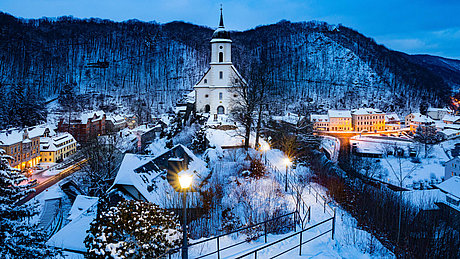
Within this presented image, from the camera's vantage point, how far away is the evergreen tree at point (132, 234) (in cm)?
→ 737

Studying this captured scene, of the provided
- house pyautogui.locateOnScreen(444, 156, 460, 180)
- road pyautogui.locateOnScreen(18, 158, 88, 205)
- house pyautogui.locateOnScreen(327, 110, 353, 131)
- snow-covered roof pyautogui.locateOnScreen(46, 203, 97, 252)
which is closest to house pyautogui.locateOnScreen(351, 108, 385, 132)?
house pyautogui.locateOnScreen(327, 110, 353, 131)

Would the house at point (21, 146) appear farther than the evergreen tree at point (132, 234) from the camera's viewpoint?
Yes

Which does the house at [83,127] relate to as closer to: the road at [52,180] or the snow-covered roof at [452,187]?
the road at [52,180]

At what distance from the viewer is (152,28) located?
14575cm

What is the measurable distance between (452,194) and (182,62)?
10977 cm

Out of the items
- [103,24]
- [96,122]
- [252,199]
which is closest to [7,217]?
[252,199]

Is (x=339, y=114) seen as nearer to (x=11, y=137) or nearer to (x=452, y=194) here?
(x=452, y=194)

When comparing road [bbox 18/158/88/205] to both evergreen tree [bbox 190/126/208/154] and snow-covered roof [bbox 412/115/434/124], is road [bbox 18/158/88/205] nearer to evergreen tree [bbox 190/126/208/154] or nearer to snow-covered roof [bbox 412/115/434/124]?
evergreen tree [bbox 190/126/208/154]

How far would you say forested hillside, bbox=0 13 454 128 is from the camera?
99.8 m

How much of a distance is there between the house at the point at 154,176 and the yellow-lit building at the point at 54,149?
2873 cm

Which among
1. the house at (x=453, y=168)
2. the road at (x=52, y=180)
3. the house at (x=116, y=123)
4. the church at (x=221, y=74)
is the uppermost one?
the church at (x=221, y=74)

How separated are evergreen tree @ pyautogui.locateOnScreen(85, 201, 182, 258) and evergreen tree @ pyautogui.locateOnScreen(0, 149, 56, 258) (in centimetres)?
188

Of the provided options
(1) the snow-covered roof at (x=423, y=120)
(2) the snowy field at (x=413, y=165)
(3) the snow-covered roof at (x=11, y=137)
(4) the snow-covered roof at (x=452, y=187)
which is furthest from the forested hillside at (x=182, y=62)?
(4) the snow-covered roof at (x=452, y=187)

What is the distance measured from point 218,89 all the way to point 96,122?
28965 mm
